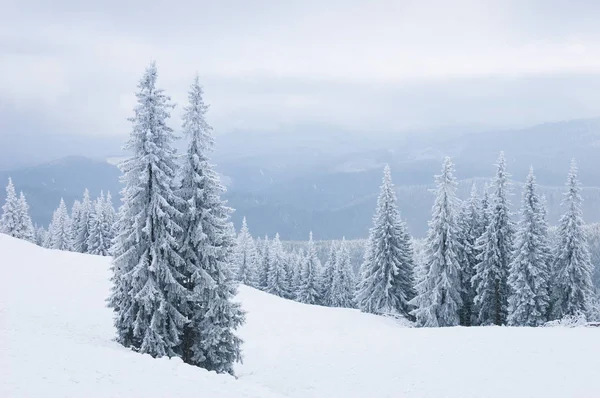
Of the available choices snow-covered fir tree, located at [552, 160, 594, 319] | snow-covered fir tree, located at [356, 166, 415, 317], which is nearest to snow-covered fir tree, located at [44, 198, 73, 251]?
snow-covered fir tree, located at [356, 166, 415, 317]

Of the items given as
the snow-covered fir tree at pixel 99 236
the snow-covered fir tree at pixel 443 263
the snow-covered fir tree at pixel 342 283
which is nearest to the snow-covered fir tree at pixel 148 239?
the snow-covered fir tree at pixel 443 263

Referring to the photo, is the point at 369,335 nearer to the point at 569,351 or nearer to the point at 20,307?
the point at 569,351

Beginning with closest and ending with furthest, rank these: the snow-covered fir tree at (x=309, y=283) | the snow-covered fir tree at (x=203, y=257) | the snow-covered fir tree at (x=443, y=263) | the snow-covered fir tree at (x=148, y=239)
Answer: the snow-covered fir tree at (x=148, y=239), the snow-covered fir tree at (x=203, y=257), the snow-covered fir tree at (x=443, y=263), the snow-covered fir tree at (x=309, y=283)

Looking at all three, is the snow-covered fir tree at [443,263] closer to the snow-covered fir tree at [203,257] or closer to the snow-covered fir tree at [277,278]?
the snow-covered fir tree at [203,257]

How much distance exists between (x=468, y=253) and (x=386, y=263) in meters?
7.10

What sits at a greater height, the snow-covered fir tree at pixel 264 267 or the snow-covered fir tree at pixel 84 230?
the snow-covered fir tree at pixel 84 230

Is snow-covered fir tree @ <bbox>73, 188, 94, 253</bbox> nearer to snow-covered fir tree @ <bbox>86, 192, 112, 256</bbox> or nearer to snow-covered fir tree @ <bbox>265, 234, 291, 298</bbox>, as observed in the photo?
snow-covered fir tree @ <bbox>86, 192, 112, 256</bbox>

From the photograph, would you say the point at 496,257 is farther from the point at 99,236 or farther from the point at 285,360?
the point at 99,236

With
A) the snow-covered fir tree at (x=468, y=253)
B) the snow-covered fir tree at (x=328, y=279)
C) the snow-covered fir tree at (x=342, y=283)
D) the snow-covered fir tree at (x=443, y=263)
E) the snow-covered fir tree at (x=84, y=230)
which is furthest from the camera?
the snow-covered fir tree at (x=328, y=279)

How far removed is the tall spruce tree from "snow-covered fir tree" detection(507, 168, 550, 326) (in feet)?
11.7

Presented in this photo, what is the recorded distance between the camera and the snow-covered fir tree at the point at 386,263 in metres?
38.9

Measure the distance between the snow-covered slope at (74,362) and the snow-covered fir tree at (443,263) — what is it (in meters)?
23.7

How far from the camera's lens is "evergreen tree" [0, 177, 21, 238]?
5503cm

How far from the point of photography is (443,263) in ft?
112
